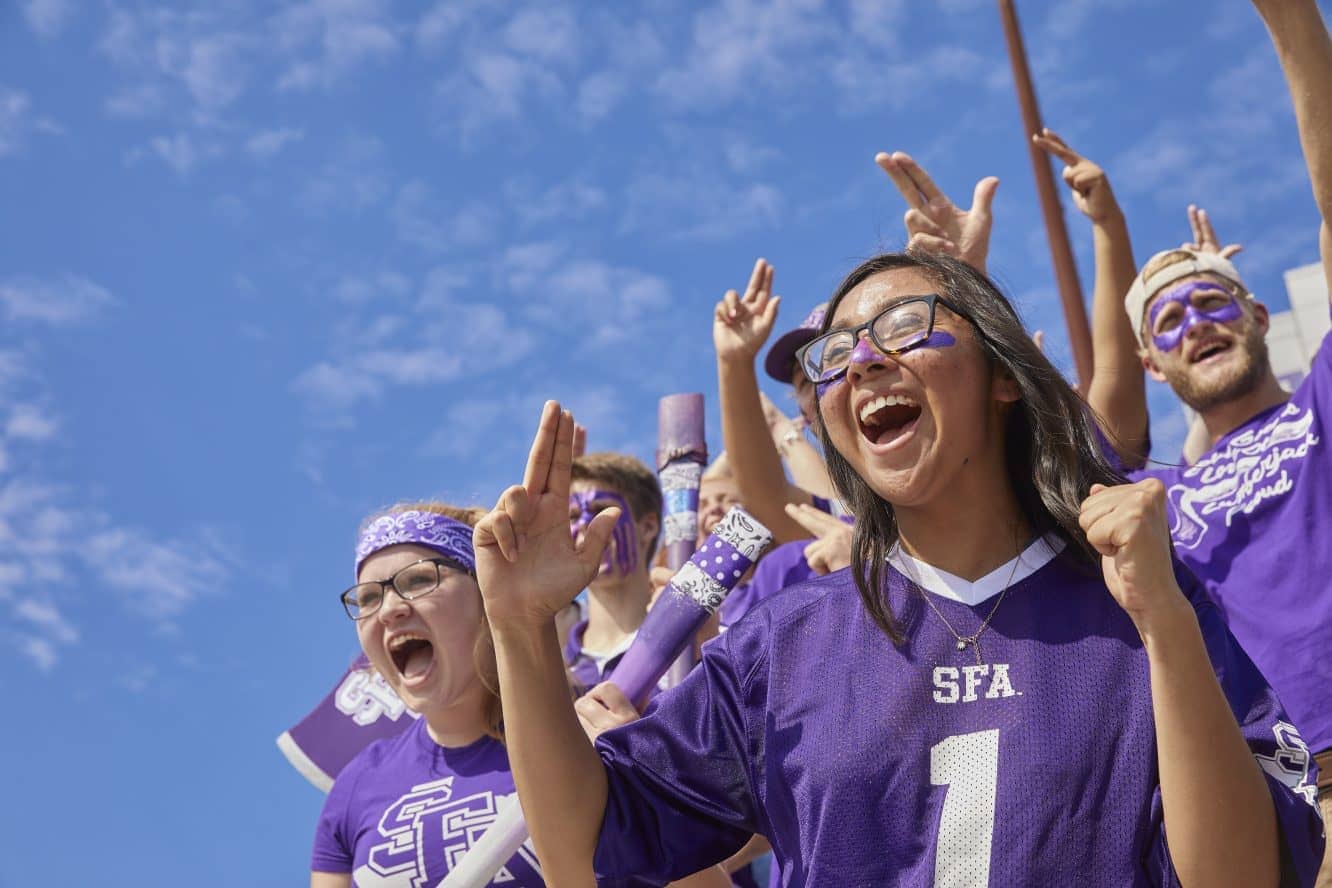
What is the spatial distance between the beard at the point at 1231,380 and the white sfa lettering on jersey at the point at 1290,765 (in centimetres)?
260

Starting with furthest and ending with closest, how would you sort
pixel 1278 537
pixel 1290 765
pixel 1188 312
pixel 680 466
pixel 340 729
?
pixel 340 729
pixel 1188 312
pixel 680 466
pixel 1278 537
pixel 1290 765

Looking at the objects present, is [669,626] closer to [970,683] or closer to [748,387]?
[970,683]

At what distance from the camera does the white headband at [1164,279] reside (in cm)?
488

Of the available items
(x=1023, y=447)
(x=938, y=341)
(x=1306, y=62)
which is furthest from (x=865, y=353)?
(x=1306, y=62)

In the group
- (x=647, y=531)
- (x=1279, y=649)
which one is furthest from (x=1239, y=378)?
(x=647, y=531)

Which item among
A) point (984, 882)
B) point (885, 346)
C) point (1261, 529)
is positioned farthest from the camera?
point (1261, 529)

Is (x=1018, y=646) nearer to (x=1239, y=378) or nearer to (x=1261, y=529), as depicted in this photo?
(x=1261, y=529)

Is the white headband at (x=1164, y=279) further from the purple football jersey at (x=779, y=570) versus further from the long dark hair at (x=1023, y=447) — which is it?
the long dark hair at (x=1023, y=447)

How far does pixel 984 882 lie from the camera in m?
2.21

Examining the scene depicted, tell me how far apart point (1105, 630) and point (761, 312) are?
2.66 meters

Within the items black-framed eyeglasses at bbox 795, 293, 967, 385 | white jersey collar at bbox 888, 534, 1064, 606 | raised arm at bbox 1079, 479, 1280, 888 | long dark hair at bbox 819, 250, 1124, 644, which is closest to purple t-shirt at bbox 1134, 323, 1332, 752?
long dark hair at bbox 819, 250, 1124, 644

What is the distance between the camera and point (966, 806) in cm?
228

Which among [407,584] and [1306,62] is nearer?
[1306,62]

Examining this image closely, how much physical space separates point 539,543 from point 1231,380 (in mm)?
3012
